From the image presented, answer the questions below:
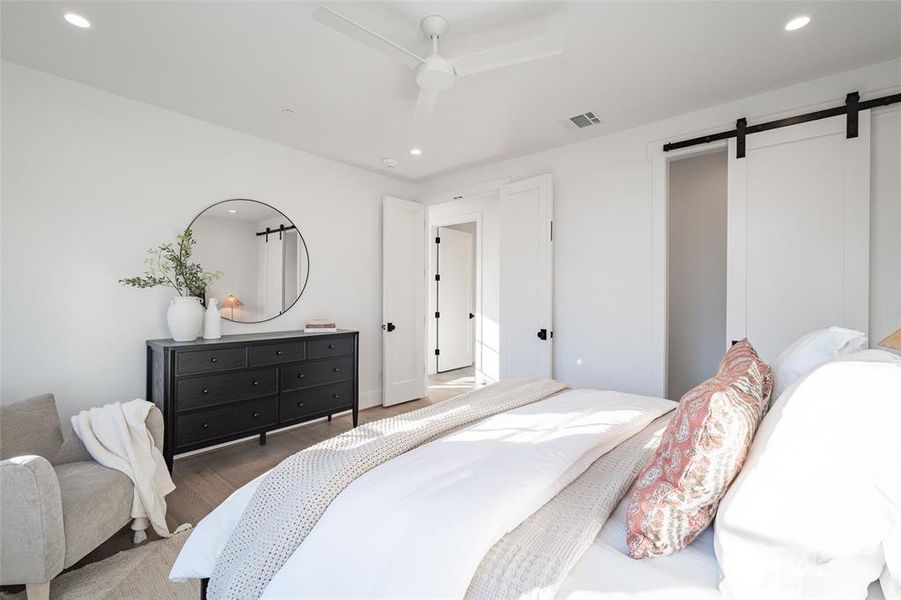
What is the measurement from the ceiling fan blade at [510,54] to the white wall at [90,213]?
2.35 m

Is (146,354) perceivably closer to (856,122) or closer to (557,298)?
(557,298)

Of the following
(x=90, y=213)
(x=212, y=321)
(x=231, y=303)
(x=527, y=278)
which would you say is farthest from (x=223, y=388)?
(x=527, y=278)

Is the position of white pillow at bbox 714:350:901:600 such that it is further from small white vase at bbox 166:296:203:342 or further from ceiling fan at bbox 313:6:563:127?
small white vase at bbox 166:296:203:342

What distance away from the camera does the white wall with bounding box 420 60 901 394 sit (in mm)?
2770

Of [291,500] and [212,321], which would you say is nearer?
[291,500]

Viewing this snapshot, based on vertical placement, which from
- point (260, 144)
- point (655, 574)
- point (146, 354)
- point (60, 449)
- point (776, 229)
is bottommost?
point (60, 449)

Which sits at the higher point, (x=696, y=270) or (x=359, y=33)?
(x=359, y=33)

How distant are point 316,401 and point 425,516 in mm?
2629

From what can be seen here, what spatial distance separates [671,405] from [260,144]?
3.72 m

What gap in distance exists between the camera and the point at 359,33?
168cm

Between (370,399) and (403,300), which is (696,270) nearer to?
(403,300)

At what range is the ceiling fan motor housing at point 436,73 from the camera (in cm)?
190

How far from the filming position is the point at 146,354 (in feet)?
9.28

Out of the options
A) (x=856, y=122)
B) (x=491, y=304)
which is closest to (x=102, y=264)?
(x=491, y=304)
